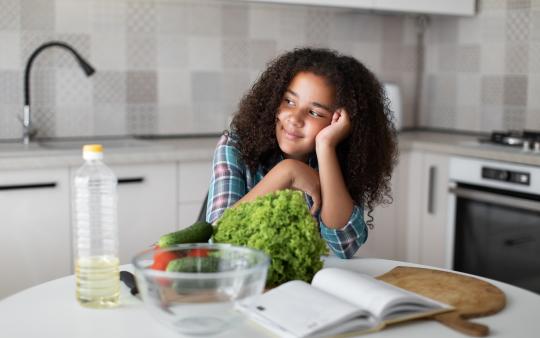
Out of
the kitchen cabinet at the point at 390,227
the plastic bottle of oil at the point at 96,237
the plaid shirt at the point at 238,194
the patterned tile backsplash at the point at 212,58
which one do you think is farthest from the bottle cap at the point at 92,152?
the kitchen cabinet at the point at 390,227

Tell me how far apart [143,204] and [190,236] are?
1487 millimetres

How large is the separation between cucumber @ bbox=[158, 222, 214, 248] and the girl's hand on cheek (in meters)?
0.44

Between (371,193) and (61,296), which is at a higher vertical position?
(371,193)

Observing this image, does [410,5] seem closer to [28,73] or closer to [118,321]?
[28,73]

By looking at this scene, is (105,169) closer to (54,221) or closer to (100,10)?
(54,221)

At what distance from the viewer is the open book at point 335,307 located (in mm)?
1102

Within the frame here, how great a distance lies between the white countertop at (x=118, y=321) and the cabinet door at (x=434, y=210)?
6.32ft

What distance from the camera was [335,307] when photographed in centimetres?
114

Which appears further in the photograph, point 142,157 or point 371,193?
point 142,157

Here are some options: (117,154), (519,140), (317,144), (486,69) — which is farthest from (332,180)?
(486,69)

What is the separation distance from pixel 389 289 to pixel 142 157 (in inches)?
67.8

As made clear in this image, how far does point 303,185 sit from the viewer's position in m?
1.73

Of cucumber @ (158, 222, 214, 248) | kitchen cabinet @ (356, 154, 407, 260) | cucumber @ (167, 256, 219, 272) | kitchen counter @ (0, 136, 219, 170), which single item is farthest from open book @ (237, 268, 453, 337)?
kitchen cabinet @ (356, 154, 407, 260)

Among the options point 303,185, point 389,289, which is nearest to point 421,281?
point 389,289
